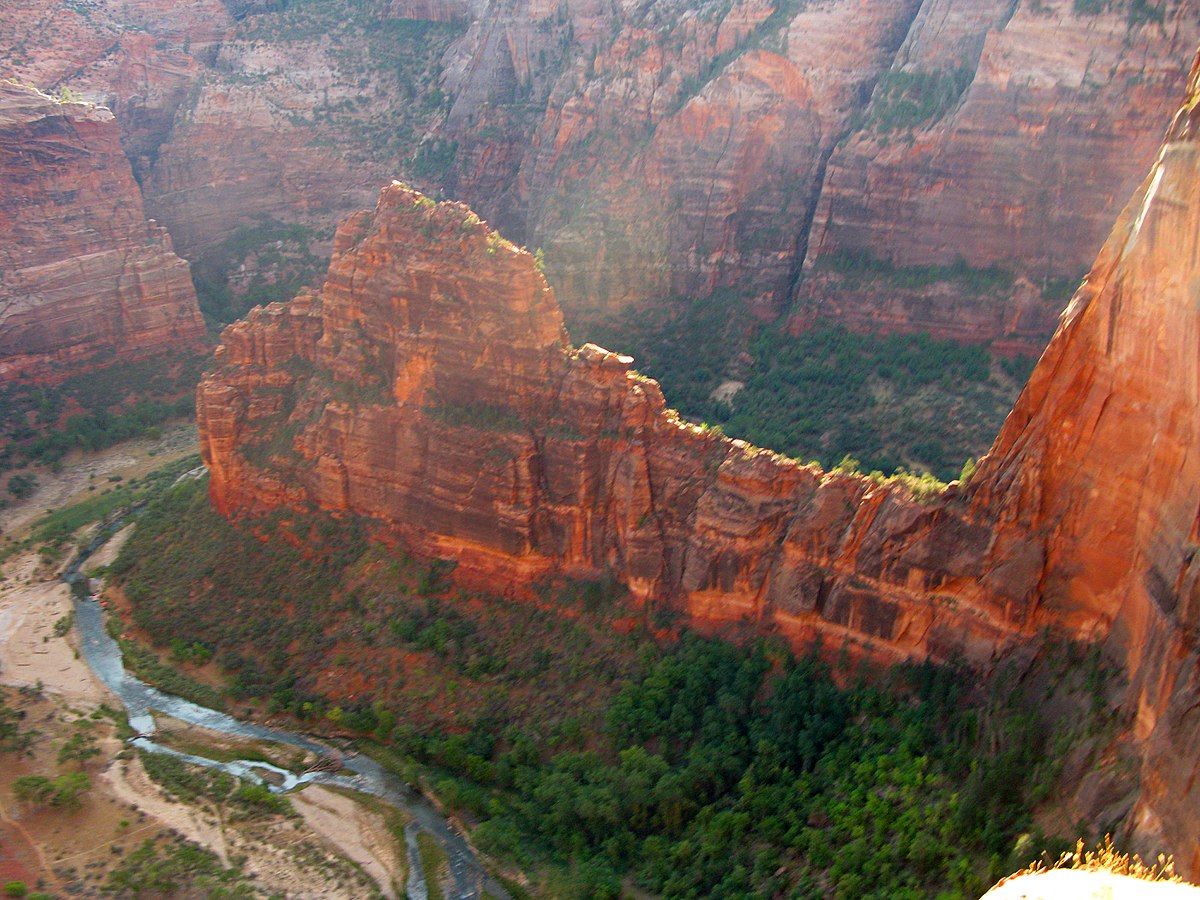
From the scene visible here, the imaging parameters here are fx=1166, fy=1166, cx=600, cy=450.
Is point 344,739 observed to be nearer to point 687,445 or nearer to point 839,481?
point 687,445

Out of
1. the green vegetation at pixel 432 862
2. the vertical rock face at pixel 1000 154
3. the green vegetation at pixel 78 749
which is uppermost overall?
the vertical rock face at pixel 1000 154

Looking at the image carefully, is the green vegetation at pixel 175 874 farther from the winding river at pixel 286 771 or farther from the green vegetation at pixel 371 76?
the green vegetation at pixel 371 76

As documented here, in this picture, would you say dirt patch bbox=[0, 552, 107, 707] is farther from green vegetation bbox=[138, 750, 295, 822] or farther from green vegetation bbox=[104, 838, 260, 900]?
green vegetation bbox=[104, 838, 260, 900]

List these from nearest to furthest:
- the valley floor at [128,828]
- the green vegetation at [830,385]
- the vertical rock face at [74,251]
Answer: the valley floor at [128,828] < the green vegetation at [830,385] < the vertical rock face at [74,251]

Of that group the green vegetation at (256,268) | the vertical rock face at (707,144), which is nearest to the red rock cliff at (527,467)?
the vertical rock face at (707,144)

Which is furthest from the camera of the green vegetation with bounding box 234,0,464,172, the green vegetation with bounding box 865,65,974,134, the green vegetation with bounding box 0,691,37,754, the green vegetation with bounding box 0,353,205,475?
the green vegetation with bounding box 234,0,464,172

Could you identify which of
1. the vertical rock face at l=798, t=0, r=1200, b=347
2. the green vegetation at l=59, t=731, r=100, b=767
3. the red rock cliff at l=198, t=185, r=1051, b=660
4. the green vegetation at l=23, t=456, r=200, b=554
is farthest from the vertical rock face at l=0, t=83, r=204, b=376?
the vertical rock face at l=798, t=0, r=1200, b=347
